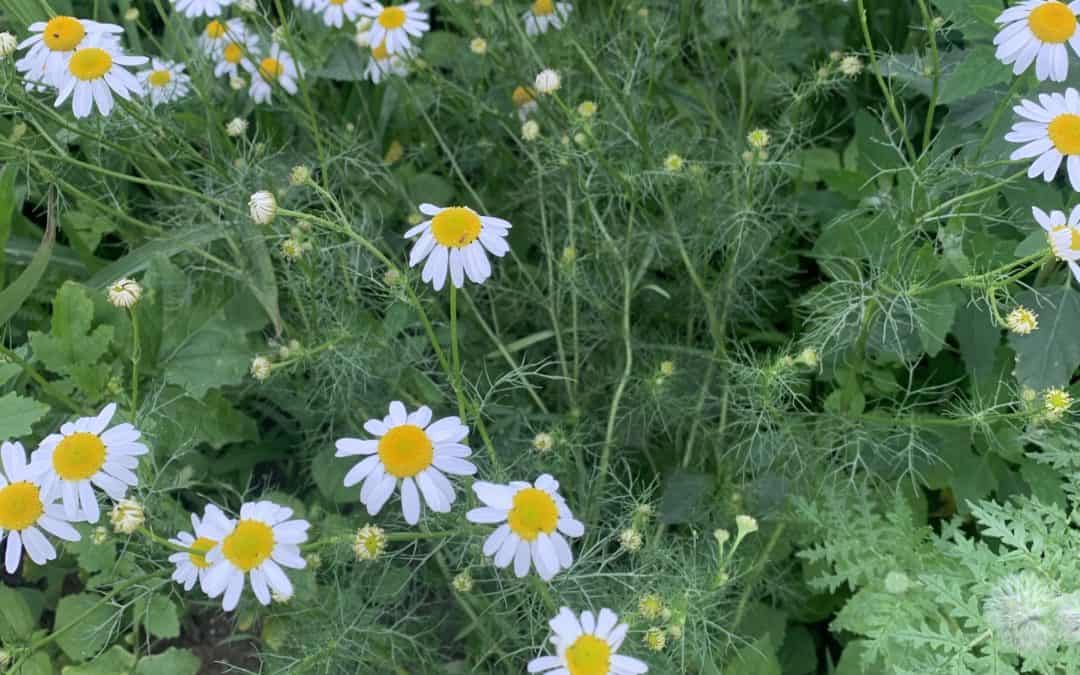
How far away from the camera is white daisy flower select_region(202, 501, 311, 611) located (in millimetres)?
1270

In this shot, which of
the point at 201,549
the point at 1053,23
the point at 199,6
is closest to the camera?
the point at 201,549


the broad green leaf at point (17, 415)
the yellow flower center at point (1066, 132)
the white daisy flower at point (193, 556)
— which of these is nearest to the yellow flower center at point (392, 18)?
the broad green leaf at point (17, 415)

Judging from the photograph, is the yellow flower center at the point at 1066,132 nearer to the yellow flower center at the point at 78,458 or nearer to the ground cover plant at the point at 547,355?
the ground cover plant at the point at 547,355

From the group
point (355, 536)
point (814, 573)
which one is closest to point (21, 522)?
point (355, 536)

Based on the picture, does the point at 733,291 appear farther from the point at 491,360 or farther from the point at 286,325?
the point at 286,325

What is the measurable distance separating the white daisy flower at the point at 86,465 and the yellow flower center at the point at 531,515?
1.71 ft

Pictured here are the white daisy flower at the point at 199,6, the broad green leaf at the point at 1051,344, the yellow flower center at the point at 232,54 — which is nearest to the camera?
the broad green leaf at the point at 1051,344

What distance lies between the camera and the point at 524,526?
1263mm

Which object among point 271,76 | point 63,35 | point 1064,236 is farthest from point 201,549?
point 1064,236

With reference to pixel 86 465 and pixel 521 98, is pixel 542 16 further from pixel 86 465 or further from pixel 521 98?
pixel 86 465

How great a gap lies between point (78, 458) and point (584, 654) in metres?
0.72

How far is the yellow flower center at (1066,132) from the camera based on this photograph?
1400 millimetres

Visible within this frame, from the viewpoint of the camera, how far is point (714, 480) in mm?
1913

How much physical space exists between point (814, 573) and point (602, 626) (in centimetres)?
82
